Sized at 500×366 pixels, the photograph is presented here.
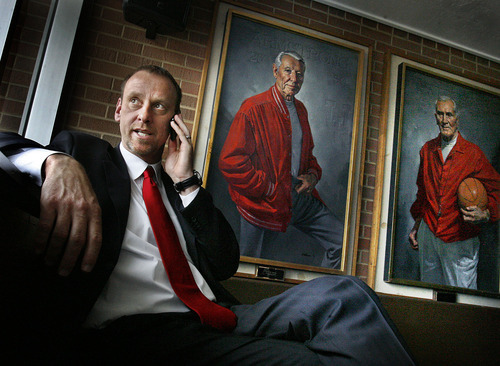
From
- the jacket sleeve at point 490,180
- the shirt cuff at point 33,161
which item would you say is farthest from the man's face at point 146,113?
the jacket sleeve at point 490,180

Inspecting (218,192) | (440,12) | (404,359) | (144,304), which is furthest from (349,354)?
(440,12)

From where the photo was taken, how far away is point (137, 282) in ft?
3.62

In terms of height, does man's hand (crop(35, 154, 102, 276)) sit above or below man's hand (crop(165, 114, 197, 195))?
below

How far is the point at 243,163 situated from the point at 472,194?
1.88 meters

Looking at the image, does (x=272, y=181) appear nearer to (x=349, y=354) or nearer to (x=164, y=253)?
(x=164, y=253)

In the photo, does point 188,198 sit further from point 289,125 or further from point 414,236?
point 414,236

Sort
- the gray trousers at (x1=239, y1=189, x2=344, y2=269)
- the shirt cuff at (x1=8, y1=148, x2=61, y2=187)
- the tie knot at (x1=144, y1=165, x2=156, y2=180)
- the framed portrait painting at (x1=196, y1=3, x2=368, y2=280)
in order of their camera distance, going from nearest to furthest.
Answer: the shirt cuff at (x1=8, y1=148, x2=61, y2=187) < the tie knot at (x1=144, y1=165, x2=156, y2=180) < the framed portrait painting at (x1=196, y1=3, x2=368, y2=280) < the gray trousers at (x1=239, y1=189, x2=344, y2=269)

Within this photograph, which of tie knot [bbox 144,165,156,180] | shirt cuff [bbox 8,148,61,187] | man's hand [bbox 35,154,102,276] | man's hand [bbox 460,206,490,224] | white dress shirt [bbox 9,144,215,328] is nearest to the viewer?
man's hand [bbox 35,154,102,276]

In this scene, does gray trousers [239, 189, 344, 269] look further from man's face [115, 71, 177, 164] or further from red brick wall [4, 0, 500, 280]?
man's face [115, 71, 177, 164]

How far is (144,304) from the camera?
1074 mm

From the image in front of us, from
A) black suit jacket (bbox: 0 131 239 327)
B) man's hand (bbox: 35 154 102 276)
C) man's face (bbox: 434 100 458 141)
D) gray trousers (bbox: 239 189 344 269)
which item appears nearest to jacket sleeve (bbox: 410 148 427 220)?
man's face (bbox: 434 100 458 141)

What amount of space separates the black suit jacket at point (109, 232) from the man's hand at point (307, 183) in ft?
3.67

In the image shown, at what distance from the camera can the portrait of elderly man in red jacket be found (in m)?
2.37

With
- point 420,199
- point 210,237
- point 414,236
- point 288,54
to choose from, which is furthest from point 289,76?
point 210,237
